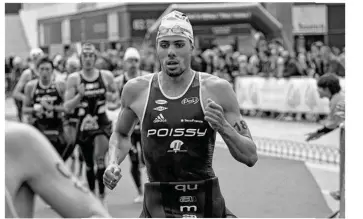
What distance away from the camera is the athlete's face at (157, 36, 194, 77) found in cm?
442

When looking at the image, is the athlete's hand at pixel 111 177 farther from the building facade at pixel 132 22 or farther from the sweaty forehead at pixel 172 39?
the building facade at pixel 132 22

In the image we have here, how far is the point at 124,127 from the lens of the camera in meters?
4.81

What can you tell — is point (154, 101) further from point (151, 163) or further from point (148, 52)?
point (148, 52)

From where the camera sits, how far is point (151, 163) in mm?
4480

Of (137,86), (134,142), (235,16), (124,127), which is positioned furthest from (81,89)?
(235,16)

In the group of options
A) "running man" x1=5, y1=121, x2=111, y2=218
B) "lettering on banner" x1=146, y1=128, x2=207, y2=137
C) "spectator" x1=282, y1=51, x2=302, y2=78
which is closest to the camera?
"running man" x1=5, y1=121, x2=111, y2=218

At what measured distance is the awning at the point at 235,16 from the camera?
24.7m

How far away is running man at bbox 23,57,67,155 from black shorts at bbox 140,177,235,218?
4853 mm

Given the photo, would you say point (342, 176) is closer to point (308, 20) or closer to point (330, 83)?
point (330, 83)

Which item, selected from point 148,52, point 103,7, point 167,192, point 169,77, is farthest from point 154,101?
point 103,7

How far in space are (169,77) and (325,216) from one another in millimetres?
4395

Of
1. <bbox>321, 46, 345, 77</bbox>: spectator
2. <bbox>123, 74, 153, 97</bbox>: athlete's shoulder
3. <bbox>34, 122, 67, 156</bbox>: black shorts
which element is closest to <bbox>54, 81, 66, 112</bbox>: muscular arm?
<bbox>34, 122, 67, 156</bbox>: black shorts

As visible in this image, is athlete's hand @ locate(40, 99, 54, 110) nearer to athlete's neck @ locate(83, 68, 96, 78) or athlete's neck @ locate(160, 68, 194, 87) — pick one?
athlete's neck @ locate(83, 68, 96, 78)

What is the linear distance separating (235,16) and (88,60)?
55.9 feet
